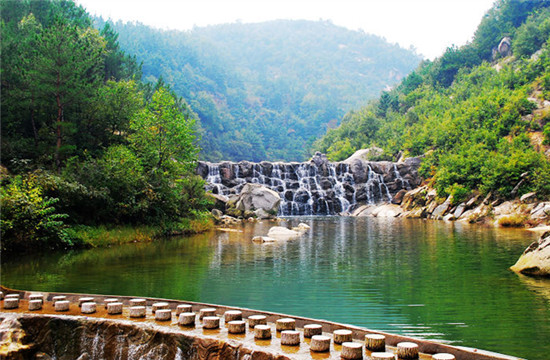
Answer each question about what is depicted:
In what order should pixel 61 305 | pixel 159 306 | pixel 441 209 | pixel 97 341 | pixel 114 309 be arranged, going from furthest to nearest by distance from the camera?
pixel 441 209
pixel 61 305
pixel 159 306
pixel 114 309
pixel 97 341

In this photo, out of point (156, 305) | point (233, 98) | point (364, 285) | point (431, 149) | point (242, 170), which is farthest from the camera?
point (233, 98)

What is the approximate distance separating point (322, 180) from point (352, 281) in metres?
37.3

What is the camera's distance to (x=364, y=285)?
10516mm

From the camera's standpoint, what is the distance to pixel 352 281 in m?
11.0

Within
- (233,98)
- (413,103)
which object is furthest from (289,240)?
(233,98)

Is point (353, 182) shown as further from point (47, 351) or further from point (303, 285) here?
point (47, 351)

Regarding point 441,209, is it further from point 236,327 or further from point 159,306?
point 236,327

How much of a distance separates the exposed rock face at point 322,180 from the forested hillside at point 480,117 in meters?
3.55

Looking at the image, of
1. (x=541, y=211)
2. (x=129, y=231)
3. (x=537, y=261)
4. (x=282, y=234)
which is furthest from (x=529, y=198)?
(x=129, y=231)

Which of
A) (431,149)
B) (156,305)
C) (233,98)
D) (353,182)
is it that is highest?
(233,98)

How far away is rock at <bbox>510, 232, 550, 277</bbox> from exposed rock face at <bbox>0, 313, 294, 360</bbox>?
9.69 meters

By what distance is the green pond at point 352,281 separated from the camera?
23.8 ft

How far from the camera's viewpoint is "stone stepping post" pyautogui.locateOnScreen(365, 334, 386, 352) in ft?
14.8

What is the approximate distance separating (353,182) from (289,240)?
2881 centimetres
